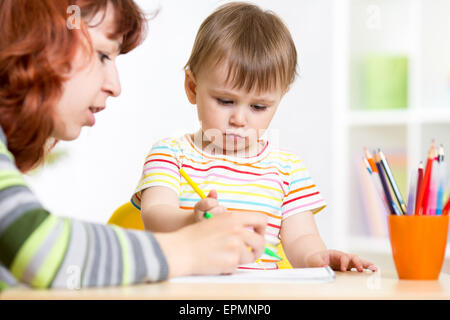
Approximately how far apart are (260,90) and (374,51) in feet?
5.49

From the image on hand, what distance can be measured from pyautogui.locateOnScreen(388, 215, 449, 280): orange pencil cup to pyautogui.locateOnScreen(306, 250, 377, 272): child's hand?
10 centimetres

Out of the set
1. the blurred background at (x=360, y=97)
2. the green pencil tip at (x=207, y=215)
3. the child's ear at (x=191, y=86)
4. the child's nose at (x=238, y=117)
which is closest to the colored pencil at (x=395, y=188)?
the green pencil tip at (x=207, y=215)

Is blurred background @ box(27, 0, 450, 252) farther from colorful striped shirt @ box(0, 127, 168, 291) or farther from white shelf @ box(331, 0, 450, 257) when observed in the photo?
colorful striped shirt @ box(0, 127, 168, 291)

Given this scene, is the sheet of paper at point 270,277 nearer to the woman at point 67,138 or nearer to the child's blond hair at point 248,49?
the woman at point 67,138

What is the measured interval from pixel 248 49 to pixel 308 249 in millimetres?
354

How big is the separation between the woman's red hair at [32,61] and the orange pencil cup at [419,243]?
465 mm

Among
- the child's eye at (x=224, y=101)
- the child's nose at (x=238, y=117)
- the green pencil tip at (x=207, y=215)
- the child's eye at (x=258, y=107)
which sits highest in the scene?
the child's eye at (x=224, y=101)

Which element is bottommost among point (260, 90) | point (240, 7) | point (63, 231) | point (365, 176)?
point (365, 176)

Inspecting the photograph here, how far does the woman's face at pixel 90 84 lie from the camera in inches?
31.6

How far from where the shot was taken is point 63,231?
584 millimetres

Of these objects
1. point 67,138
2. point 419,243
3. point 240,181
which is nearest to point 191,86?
point 240,181

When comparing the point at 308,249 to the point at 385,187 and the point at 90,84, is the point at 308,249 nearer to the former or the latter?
the point at 385,187
